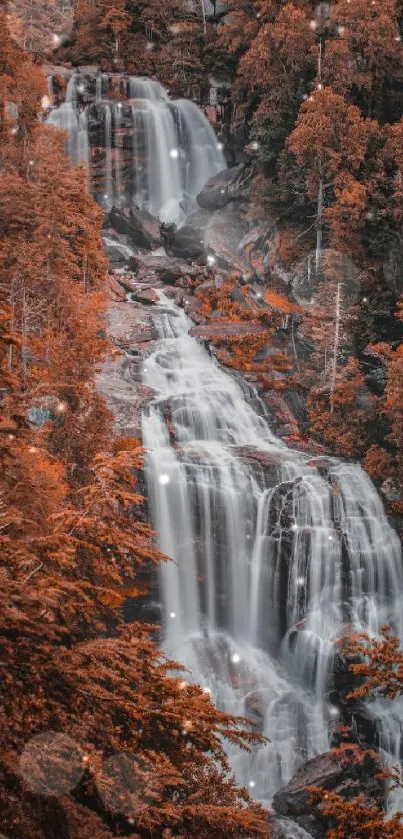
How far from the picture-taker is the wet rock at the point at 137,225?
42312mm

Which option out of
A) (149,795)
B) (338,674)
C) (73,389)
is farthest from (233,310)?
(149,795)

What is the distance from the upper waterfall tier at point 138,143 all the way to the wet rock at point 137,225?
9.31 feet

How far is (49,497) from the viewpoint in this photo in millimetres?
13641

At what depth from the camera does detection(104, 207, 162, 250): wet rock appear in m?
42.3

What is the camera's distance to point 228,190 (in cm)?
4384

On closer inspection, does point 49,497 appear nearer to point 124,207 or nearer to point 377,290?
point 377,290

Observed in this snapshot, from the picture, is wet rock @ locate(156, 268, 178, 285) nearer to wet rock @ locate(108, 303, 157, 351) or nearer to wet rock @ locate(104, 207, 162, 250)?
wet rock @ locate(108, 303, 157, 351)

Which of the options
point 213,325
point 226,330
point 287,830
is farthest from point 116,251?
point 287,830

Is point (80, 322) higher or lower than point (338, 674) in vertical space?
higher

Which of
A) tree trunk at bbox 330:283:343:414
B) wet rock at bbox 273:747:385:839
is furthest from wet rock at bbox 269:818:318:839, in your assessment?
tree trunk at bbox 330:283:343:414

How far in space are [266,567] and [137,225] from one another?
27.8 meters

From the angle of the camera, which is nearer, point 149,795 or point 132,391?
point 149,795

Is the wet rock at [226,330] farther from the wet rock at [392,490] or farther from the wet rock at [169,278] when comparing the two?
the wet rock at [392,490]

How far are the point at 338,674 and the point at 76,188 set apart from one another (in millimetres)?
22982
